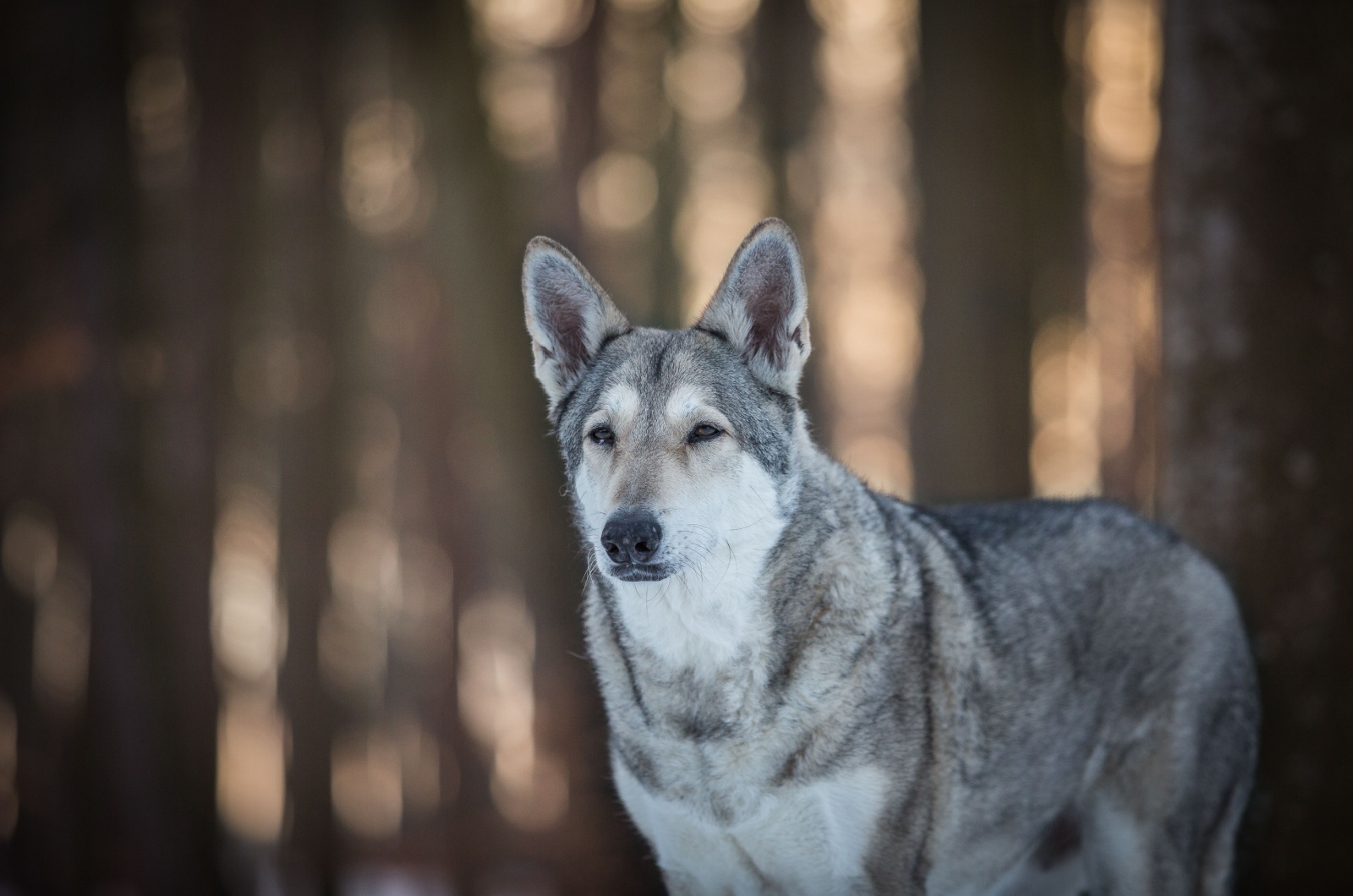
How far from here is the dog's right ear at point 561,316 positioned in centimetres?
288

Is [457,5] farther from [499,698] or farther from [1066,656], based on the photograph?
[1066,656]

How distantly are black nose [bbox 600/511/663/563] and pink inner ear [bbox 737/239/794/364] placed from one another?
2.59 feet

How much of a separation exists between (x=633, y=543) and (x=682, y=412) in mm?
505

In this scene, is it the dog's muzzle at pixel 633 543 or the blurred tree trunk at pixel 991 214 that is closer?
the dog's muzzle at pixel 633 543

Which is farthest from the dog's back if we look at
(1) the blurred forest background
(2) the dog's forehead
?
(2) the dog's forehead

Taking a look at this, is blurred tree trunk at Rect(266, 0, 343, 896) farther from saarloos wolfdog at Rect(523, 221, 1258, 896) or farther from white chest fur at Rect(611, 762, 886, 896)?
white chest fur at Rect(611, 762, 886, 896)

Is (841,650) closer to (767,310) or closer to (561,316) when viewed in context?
(767,310)

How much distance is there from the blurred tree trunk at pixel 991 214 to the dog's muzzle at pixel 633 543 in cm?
208

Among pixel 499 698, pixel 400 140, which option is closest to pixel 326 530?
pixel 499 698

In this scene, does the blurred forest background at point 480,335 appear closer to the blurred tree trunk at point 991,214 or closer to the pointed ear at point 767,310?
the blurred tree trunk at point 991,214

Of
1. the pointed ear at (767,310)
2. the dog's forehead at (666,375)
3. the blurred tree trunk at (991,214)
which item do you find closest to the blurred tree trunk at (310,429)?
the dog's forehead at (666,375)

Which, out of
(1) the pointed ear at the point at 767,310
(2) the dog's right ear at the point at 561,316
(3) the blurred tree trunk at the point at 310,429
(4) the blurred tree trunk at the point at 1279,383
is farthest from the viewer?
(3) the blurred tree trunk at the point at 310,429

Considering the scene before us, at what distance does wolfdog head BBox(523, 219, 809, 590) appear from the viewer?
250 cm

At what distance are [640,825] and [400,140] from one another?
326 centimetres
